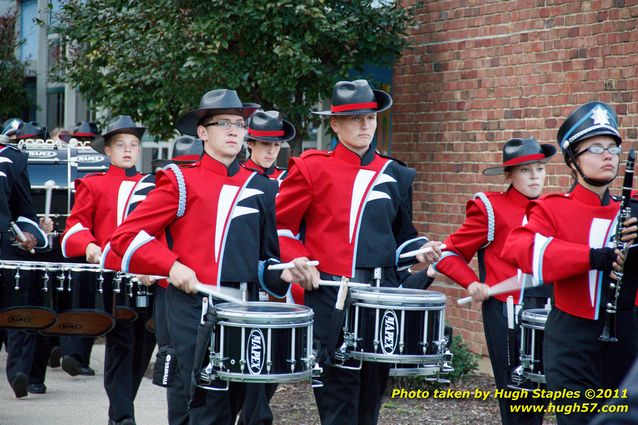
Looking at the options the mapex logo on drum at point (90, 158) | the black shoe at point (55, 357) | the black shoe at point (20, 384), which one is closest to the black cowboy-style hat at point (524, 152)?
the mapex logo on drum at point (90, 158)

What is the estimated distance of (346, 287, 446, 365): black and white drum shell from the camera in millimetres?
5949

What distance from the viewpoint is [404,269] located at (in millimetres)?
6727

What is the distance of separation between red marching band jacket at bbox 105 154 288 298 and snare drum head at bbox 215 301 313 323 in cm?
27

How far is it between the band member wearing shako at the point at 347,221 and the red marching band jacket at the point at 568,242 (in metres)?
1.16

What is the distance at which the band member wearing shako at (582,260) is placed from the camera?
510cm

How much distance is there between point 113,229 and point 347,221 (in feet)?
8.05

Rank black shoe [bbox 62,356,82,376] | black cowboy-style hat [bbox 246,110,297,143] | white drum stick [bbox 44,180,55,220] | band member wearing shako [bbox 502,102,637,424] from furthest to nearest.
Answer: black shoe [bbox 62,356,82,376] < white drum stick [bbox 44,180,55,220] < black cowboy-style hat [bbox 246,110,297,143] < band member wearing shako [bbox 502,102,637,424]

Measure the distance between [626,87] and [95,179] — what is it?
14.2ft

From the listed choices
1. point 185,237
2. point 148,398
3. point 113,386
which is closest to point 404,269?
point 185,237

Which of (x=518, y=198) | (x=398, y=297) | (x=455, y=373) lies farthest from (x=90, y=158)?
(x=398, y=297)

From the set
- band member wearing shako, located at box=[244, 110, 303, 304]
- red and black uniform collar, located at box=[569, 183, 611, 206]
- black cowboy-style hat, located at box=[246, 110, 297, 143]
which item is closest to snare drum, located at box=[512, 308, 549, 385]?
red and black uniform collar, located at box=[569, 183, 611, 206]

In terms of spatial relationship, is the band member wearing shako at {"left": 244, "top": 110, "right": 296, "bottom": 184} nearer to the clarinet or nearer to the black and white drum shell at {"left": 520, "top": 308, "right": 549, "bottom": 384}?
the black and white drum shell at {"left": 520, "top": 308, "right": 549, "bottom": 384}

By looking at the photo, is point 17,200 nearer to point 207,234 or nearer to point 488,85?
point 207,234

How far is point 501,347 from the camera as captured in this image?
6895 millimetres
